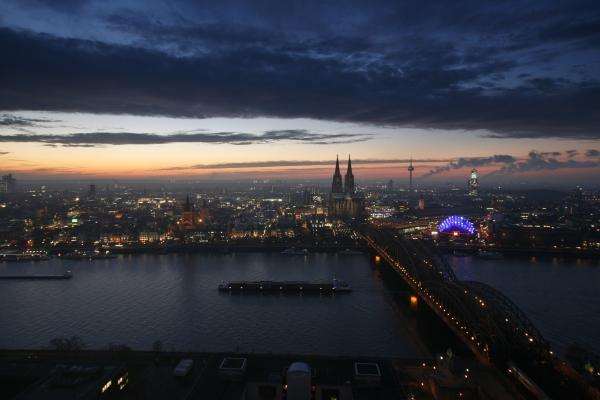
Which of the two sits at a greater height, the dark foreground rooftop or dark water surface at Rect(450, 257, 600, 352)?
the dark foreground rooftop

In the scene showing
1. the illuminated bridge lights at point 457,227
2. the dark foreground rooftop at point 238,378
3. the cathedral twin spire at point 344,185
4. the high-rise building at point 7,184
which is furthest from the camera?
the high-rise building at point 7,184

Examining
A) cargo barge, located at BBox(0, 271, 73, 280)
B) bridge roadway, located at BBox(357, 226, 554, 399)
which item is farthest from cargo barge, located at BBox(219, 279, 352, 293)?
cargo barge, located at BBox(0, 271, 73, 280)

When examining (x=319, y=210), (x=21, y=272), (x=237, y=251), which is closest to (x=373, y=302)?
(x=237, y=251)

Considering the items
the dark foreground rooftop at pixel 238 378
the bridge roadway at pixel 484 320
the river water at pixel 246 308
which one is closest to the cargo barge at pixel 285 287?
the river water at pixel 246 308

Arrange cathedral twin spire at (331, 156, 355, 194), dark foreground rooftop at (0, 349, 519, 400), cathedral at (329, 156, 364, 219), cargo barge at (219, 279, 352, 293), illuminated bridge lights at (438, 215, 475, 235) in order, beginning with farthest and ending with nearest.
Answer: cathedral twin spire at (331, 156, 355, 194) → cathedral at (329, 156, 364, 219) → illuminated bridge lights at (438, 215, 475, 235) → cargo barge at (219, 279, 352, 293) → dark foreground rooftop at (0, 349, 519, 400)

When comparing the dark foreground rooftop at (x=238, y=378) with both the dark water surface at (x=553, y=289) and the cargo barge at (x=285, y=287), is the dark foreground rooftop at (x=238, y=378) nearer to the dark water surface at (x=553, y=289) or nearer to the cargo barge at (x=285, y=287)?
the dark water surface at (x=553, y=289)

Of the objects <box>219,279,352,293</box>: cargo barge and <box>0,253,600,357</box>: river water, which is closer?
<box>0,253,600,357</box>: river water

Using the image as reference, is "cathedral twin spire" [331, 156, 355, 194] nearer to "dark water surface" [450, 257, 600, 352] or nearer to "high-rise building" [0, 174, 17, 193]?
"dark water surface" [450, 257, 600, 352]
